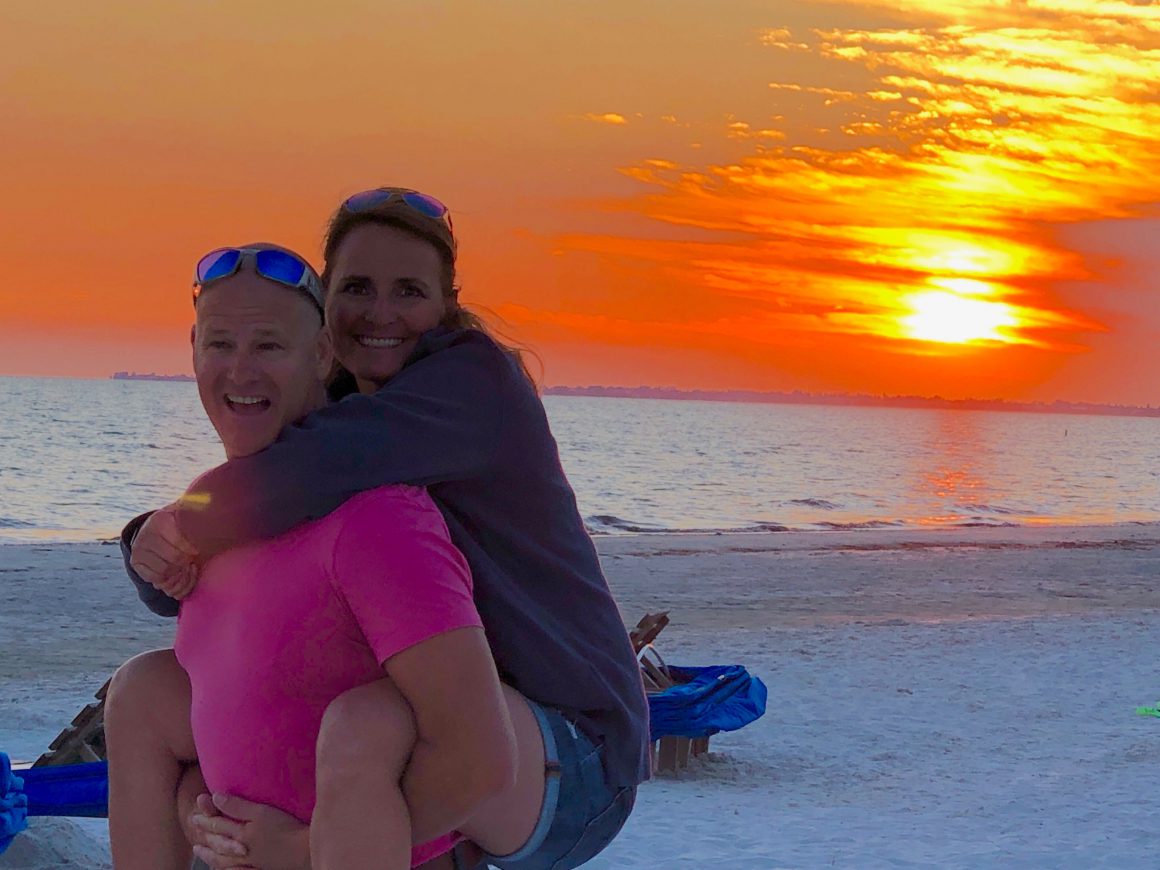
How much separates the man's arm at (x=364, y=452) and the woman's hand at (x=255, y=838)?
0.45m

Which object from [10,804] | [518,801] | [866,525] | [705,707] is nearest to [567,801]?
[518,801]

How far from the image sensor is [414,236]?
9.32ft

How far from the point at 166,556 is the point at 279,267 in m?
0.54

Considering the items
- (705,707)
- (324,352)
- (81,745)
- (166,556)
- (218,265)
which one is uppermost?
(218,265)

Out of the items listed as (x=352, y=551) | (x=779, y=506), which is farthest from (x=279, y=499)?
(x=779, y=506)

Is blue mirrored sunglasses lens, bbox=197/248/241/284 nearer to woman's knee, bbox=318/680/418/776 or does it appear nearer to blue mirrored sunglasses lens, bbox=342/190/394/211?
blue mirrored sunglasses lens, bbox=342/190/394/211

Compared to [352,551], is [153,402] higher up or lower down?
lower down

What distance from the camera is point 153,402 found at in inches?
4877

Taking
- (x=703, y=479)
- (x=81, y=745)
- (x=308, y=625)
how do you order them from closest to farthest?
(x=308, y=625) → (x=81, y=745) → (x=703, y=479)

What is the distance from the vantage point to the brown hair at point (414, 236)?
9.31ft

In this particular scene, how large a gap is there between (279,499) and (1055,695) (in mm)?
8895

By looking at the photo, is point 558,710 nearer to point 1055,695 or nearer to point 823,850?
point 823,850

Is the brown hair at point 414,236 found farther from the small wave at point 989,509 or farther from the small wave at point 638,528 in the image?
the small wave at point 989,509

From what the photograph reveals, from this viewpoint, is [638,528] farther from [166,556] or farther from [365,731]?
[365,731]
